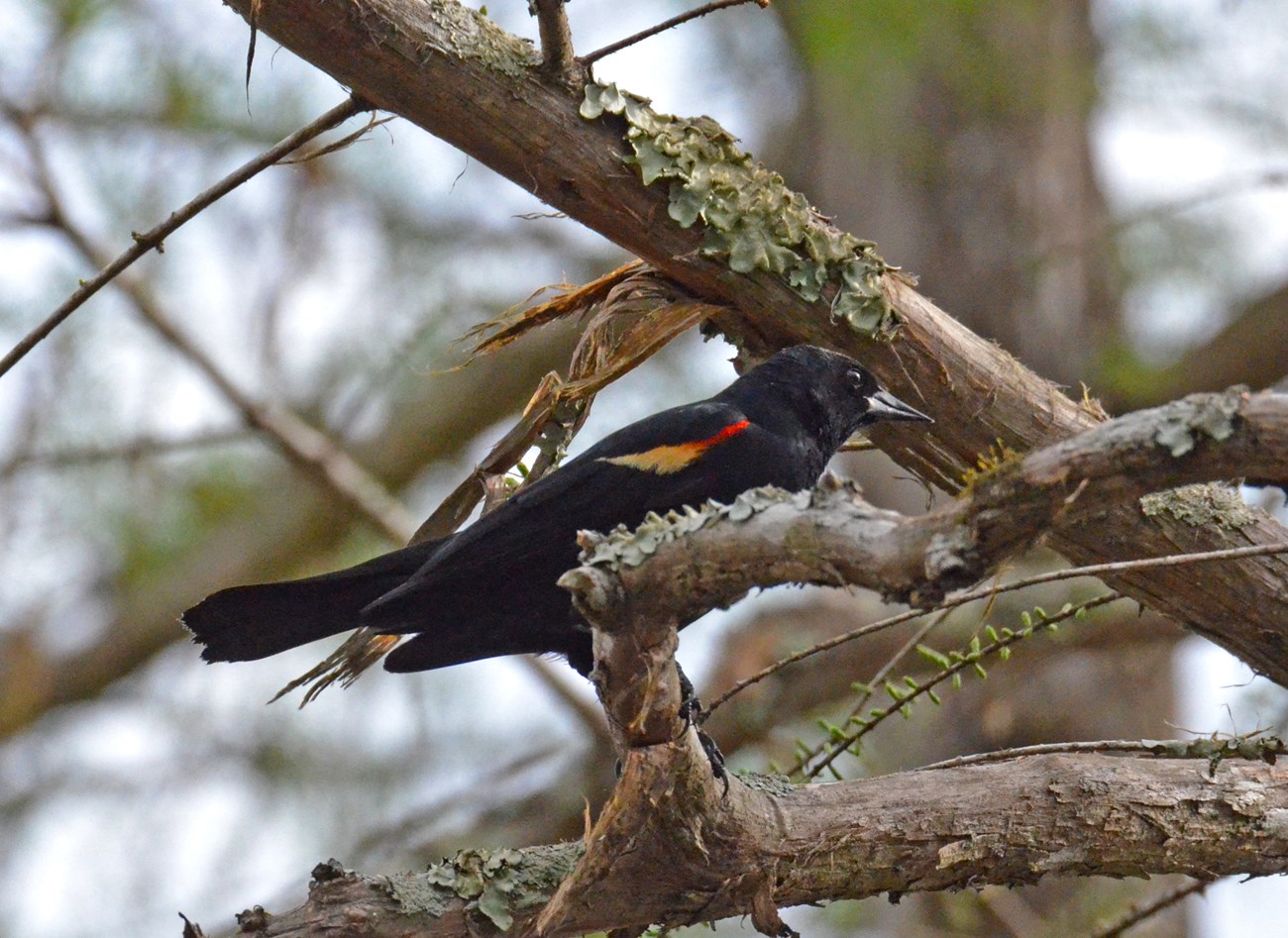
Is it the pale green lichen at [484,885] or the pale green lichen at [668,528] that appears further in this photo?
the pale green lichen at [484,885]

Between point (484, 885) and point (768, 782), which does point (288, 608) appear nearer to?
point (484, 885)

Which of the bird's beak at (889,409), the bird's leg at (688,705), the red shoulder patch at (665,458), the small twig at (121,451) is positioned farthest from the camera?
the small twig at (121,451)

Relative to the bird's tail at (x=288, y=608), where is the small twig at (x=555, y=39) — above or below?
above

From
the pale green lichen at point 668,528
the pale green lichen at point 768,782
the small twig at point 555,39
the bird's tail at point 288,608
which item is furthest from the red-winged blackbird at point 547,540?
the pale green lichen at point 668,528

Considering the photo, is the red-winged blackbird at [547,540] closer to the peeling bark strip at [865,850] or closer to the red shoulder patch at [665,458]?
the red shoulder patch at [665,458]

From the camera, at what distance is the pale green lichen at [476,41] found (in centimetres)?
205

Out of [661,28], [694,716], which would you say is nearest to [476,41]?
[661,28]

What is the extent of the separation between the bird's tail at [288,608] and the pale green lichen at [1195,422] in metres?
1.70

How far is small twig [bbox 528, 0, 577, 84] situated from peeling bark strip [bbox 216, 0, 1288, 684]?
0.02 m

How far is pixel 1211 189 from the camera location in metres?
3.50

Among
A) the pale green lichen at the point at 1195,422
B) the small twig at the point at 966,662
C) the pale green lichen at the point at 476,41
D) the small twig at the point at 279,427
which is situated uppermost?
the small twig at the point at 279,427

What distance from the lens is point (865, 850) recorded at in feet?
6.99

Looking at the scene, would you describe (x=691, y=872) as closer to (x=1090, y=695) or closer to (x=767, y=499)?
(x=767, y=499)

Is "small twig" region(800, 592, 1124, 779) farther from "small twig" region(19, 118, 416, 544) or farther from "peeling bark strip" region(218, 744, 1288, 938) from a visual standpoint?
"small twig" region(19, 118, 416, 544)
